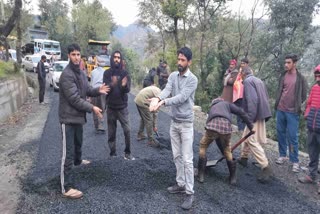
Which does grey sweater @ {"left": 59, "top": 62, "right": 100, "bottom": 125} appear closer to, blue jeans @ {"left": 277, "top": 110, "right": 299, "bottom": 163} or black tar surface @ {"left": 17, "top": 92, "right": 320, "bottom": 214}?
black tar surface @ {"left": 17, "top": 92, "right": 320, "bottom": 214}

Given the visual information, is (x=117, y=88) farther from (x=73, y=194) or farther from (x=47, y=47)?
(x=47, y=47)

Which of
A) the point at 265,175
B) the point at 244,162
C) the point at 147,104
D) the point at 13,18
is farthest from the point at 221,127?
the point at 13,18

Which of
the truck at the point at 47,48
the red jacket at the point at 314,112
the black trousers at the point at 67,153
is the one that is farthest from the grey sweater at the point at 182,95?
the truck at the point at 47,48

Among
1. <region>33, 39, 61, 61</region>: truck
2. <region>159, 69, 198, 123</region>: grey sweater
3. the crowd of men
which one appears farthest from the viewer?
<region>33, 39, 61, 61</region>: truck

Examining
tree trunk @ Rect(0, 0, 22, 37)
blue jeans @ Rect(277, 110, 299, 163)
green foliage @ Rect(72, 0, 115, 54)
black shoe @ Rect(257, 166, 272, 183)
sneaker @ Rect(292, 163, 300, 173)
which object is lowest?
sneaker @ Rect(292, 163, 300, 173)

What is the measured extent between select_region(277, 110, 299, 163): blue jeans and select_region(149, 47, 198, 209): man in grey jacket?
230 centimetres

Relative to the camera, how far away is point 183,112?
3.45 metres

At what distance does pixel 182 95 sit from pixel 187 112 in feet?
0.85

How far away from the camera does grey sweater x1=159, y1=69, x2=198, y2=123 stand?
332 centimetres

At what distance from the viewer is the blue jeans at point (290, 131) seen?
15.8ft

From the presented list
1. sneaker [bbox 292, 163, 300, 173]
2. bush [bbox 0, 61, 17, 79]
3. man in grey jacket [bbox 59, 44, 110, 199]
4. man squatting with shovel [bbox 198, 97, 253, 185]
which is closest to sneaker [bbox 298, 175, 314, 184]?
sneaker [bbox 292, 163, 300, 173]

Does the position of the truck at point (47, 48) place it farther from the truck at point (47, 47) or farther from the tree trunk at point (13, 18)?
the tree trunk at point (13, 18)

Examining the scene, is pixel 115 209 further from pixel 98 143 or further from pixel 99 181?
pixel 98 143

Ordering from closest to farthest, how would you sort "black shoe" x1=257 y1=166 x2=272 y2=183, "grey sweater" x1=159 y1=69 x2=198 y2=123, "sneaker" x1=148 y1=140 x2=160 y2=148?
"grey sweater" x1=159 y1=69 x2=198 y2=123, "black shoe" x1=257 y1=166 x2=272 y2=183, "sneaker" x1=148 y1=140 x2=160 y2=148
